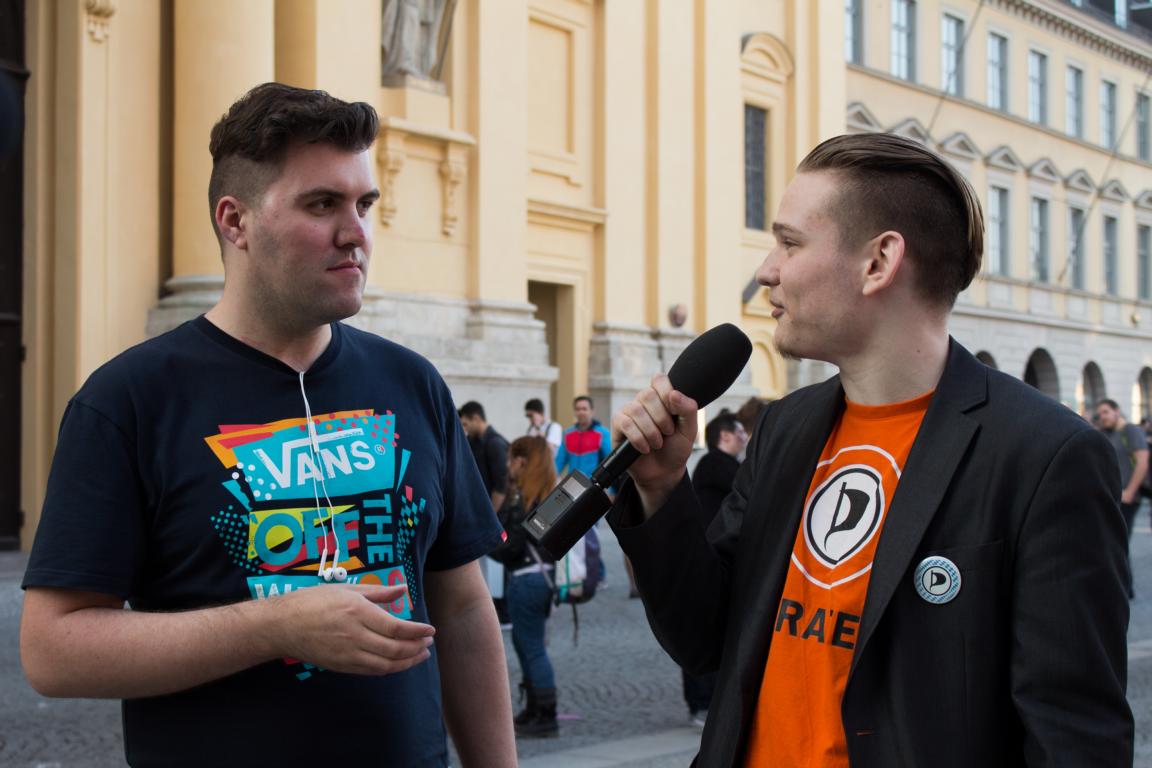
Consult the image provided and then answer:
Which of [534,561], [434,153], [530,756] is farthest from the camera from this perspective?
[434,153]

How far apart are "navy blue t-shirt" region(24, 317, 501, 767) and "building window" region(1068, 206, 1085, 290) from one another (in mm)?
34103

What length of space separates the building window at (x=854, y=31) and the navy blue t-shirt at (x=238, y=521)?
26118mm

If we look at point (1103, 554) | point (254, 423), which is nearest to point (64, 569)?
point (254, 423)

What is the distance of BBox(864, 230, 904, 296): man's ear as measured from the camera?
2.48 m

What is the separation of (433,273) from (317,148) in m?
14.9

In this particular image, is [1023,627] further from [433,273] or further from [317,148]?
[433,273]

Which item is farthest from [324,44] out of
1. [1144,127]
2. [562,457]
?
[1144,127]

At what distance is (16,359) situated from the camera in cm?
1399

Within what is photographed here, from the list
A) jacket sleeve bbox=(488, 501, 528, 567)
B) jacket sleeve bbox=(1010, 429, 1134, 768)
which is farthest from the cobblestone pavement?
jacket sleeve bbox=(1010, 429, 1134, 768)

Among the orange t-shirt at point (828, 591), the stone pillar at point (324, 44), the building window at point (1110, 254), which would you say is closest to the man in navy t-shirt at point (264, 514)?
the orange t-shirt at point (828, 591)

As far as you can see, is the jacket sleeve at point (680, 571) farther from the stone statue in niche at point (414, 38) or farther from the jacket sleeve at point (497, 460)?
the stone statue in niche at point (414, 38)

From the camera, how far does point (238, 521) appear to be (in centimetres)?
242

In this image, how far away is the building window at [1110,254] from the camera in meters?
36.4

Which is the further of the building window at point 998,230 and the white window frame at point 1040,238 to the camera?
the white window frame at point 1040,238
